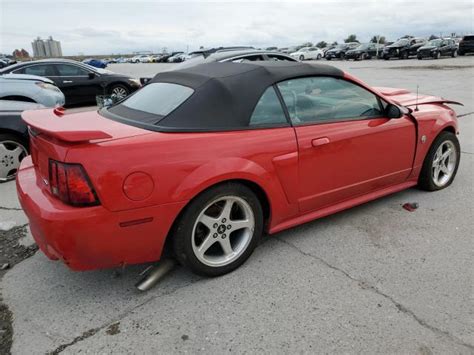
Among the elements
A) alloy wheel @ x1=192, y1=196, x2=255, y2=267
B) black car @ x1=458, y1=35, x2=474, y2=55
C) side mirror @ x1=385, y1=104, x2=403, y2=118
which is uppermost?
black car @ x1=458, y1=35, x2=474, y2=55

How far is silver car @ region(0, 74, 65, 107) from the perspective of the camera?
749 cm

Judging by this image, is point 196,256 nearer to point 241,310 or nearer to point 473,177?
point 241,310

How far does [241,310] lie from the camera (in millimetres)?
2549

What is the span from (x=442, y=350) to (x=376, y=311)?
0.41 m

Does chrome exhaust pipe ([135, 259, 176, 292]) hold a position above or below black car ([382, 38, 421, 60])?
below

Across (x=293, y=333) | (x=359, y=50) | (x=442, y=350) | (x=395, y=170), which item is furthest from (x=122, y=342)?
(x=359, y=50)

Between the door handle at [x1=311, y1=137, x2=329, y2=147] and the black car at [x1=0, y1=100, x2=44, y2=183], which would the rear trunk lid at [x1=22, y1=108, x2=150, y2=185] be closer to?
the door handle at [x1=311, y1=137, x2=329, y2=147]

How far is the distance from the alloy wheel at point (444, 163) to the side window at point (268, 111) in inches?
81.0

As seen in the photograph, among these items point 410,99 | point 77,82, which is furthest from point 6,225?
point 77,82

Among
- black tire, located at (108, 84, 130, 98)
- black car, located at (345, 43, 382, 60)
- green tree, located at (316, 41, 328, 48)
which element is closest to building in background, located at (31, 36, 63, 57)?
green tree, located at (316, 41, 328, 48)

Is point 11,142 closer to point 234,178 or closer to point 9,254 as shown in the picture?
point 9,254

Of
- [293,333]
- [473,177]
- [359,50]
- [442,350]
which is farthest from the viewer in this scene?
[359,50]

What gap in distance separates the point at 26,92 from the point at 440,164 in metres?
6.99

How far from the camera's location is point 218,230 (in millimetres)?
2855
